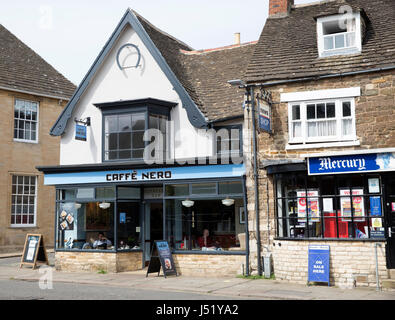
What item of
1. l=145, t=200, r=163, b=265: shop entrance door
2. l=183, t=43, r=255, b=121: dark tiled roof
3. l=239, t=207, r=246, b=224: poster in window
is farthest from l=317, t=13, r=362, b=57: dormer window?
l=145, t=200, r=163, b=265: shop entrance door

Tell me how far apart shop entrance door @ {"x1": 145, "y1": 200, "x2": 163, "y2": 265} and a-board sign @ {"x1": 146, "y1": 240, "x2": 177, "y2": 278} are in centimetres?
242

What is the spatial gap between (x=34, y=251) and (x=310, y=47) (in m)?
12.2

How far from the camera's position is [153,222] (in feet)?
61.8

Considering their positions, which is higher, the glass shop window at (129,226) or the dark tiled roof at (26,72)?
the dark tiled roof at (26,72)

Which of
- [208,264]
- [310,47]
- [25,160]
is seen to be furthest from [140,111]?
[25,160]

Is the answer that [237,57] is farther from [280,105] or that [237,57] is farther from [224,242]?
[224,242]

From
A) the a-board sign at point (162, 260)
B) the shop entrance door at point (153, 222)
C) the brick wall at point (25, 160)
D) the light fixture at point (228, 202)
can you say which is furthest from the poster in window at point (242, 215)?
the brick wall at point (25, 160)

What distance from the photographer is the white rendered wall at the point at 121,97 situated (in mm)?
18078

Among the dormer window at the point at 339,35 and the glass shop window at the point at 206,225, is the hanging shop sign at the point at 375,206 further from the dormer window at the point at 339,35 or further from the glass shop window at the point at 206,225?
the dormer window at the point at 339,35

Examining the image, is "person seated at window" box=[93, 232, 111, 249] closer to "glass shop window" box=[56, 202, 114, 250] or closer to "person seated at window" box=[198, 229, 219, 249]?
"glass shop window" box=[56, 202, 114, 250]

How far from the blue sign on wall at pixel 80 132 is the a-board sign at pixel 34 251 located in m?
3.94

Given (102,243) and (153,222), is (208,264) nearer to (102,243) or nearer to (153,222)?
(153,222)

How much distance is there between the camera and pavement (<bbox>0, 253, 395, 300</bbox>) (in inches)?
481

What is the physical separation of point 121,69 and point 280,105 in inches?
266
